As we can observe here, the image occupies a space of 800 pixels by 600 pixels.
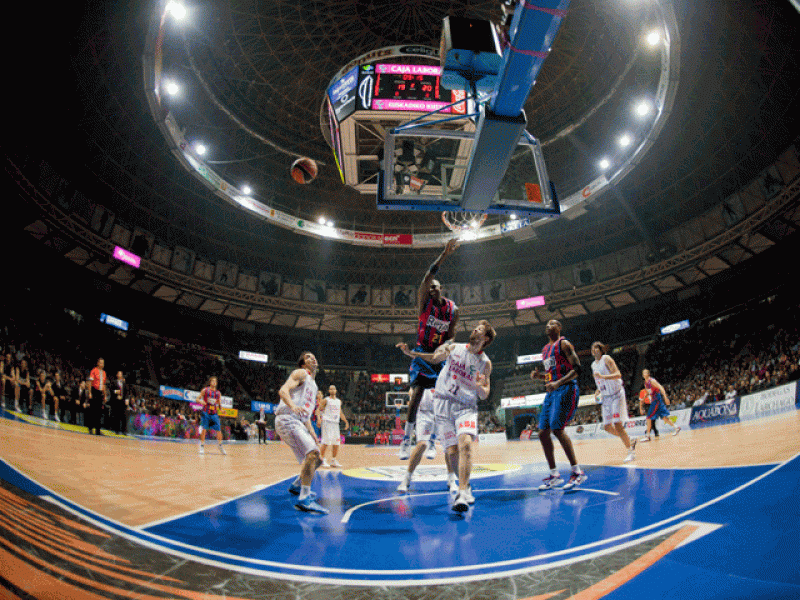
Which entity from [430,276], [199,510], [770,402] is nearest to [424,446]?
[430,276]

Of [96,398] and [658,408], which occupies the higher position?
[96,398]

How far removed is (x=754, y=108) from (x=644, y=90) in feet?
17.2

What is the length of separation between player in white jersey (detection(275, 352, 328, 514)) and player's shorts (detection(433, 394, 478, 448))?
4.86ft

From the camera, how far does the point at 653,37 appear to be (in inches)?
659

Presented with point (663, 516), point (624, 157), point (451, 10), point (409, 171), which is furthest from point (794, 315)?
point (663, 516)

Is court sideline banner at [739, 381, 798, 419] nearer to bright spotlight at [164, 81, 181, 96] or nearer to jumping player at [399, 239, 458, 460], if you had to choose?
jumping player at [399, 239, 458, 460]

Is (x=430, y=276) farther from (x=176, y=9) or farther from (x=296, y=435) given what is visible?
(x=176, y=9)

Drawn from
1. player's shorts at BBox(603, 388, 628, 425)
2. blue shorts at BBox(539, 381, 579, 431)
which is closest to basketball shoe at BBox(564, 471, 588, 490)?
blue shorts at BBox(539, 381, 579, 431)

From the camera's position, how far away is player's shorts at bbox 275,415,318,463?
485 cm

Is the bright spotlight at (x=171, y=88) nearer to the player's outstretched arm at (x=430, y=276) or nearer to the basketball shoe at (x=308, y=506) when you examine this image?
the player's outstretched arm at (x=430, y=276)

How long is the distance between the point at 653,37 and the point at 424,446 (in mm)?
19330

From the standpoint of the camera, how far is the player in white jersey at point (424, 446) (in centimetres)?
542

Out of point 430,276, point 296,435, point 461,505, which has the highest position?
point 430,276

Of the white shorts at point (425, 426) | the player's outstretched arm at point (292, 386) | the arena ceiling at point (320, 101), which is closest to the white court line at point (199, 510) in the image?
the player's outstretched arm at point (292, 386)
